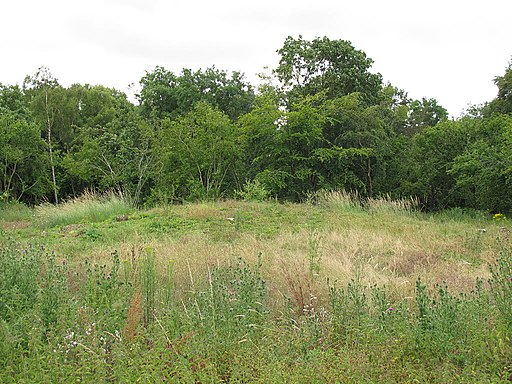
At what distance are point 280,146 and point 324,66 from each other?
22.2 feet

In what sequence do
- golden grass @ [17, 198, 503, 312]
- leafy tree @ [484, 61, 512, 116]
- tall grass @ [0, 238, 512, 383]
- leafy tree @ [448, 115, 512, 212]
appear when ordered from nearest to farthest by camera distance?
1. tall grass @ [0, 238, 512, 383]
2. golden grass @ [17, 198, 503, 312]
3. leafy tree @ [448, 115, 512, 212]
4. leafy tree @ [484, 61, 512, 116]

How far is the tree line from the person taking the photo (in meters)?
16.9

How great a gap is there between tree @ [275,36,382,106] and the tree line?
0.05m

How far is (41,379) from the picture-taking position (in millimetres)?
2535

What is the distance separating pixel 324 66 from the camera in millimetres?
22328

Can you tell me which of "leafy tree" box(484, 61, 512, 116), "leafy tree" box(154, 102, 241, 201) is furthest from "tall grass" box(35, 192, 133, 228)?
"leafy tree" box(484, 61, 512, 116)

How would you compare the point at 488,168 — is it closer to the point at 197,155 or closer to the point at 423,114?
the point at 197,155

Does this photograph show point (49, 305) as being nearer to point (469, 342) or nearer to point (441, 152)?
point (469, 342)

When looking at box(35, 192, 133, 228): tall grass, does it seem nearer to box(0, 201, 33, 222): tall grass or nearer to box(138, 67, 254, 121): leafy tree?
box(0, 201, 33, 222): tall grass

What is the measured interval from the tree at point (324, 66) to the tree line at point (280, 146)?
0.05m

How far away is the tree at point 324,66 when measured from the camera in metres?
21.8

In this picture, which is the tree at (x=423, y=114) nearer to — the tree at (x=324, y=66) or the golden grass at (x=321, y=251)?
the tree at (x=324, y=66)

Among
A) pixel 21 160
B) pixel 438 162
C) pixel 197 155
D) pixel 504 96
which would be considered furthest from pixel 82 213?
pixel 504 96

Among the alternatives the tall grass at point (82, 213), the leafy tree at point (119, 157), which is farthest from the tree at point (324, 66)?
the tall grass at point (82, 213)
